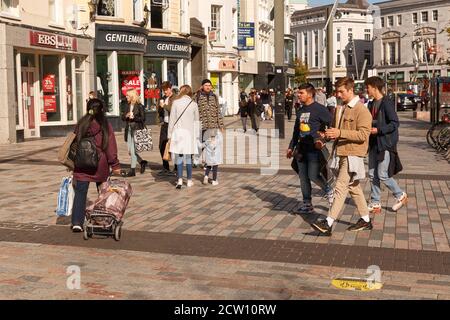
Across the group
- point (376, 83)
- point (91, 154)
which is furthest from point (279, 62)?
point (91, 154)

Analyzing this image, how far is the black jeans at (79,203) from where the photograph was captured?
7.66m

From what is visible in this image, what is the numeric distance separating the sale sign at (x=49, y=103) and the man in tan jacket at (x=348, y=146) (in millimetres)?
17428

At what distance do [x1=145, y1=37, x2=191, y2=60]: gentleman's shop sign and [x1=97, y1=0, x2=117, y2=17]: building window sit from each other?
351 cm

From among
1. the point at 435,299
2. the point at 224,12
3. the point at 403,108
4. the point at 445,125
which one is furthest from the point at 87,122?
the point at 403,108

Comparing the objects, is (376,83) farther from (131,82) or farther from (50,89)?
(131,82)

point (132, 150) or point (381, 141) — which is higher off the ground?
point (381, 141)

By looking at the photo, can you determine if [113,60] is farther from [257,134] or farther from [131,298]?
[131,298]

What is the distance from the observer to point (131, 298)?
527cm

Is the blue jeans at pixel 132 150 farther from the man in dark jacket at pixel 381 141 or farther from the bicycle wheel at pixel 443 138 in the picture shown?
the bicycle wheel at pixel 443 138

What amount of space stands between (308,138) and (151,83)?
901 inches

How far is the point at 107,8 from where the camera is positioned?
87.9 feet

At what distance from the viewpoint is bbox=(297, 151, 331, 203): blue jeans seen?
27.9ft

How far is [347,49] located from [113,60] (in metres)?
107

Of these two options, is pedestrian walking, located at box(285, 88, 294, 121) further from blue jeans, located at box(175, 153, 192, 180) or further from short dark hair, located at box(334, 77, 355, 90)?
short dark hair, located at box(334, 77, 355, 90)
